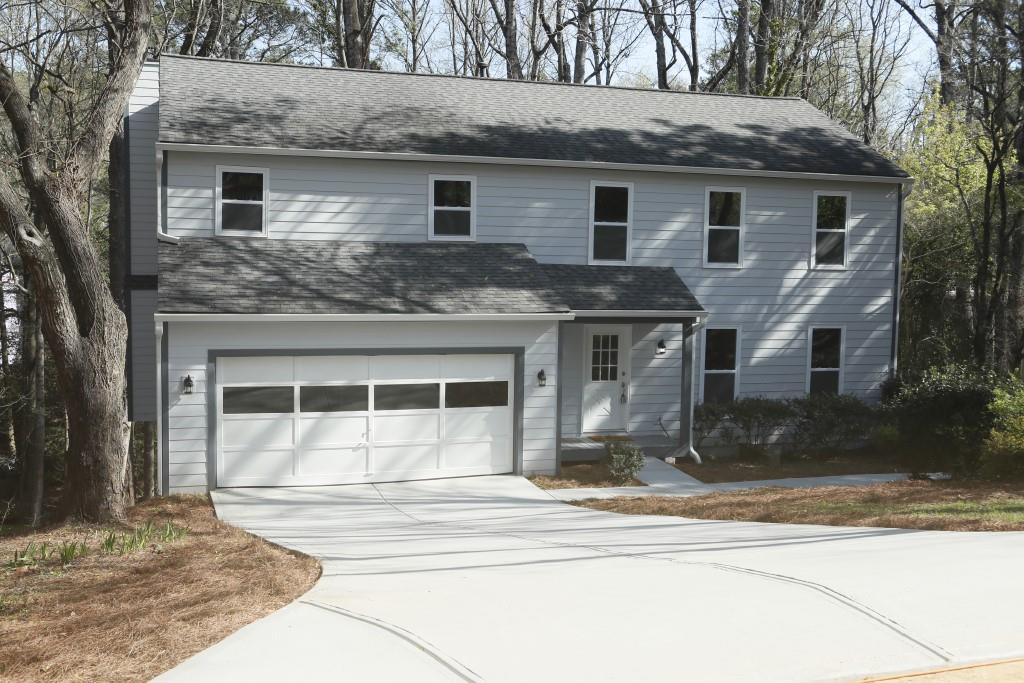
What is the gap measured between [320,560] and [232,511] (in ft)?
13.5

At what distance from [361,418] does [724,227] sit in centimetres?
847

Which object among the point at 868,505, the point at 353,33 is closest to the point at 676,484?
the point at 868,505

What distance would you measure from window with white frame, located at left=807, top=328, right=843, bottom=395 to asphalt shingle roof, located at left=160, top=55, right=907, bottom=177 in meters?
3.39

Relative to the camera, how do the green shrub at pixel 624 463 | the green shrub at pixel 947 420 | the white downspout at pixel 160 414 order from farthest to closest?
the green shrub at pixel 624 463 → the green shrub at pixel 947 420 → the white downspout at pixel 160 414

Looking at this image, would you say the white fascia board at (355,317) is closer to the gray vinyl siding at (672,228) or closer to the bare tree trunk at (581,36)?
the gray vinyl siding at (672,228)

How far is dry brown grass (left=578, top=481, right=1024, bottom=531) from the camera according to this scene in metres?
11.1

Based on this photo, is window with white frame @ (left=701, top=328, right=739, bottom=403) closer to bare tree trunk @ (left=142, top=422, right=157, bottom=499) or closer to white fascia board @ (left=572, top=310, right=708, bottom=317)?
white fascia board @ (left=572, top=310, right=708, bottom=317)

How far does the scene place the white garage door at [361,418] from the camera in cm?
1430

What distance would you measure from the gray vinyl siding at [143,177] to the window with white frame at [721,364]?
1084 centimetres

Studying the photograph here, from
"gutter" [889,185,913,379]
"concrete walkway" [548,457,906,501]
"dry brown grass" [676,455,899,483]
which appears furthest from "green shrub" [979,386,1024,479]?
"gutter" [889,185,913,379]

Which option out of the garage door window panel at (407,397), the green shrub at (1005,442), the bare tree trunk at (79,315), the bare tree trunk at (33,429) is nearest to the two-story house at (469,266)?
the garage door window panel at (407,397)

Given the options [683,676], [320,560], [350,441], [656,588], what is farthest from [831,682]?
[350,441]

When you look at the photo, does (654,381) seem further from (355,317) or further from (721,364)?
(355,317)

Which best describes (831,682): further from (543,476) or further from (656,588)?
(543,476)
